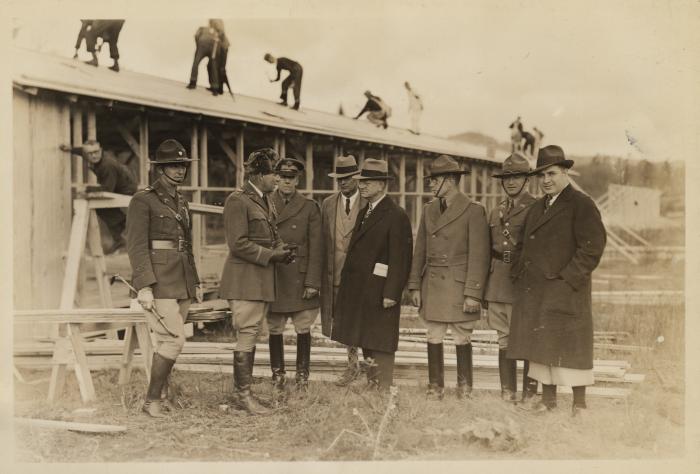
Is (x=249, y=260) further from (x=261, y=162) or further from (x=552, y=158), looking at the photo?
(x=552, y=158)

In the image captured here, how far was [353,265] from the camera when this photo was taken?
18.2ft

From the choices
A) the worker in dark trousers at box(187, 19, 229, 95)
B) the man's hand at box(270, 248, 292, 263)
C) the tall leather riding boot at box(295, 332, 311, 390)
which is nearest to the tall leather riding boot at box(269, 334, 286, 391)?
the tall leather riding boot at box(295, 332, 311, 390)

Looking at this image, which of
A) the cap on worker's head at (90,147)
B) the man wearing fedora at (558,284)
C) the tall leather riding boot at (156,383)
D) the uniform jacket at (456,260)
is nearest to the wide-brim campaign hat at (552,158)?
the man wearing fedora at (558,284)

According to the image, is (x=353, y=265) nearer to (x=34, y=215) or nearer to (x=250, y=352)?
(x=250, y=352)

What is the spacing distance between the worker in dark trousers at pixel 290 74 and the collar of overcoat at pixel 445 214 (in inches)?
92.7

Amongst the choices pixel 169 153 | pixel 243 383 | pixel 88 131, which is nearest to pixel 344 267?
pixel 243 383

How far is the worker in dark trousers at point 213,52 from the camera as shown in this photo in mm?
5785

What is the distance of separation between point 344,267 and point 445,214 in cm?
104

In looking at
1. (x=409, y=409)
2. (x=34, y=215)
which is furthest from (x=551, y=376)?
(x=34, y=215)

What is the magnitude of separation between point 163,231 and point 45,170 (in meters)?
2.60

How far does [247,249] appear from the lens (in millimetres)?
5191

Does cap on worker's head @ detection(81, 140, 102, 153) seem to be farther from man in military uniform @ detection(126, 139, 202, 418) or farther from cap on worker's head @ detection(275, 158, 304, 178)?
cap on worker's head @ detection(275, 158, 304, 178)

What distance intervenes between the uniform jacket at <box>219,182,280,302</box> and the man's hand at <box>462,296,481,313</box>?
1699 mm

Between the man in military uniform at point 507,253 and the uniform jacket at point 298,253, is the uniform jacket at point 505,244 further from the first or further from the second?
the uniform jacket at point 298,253
